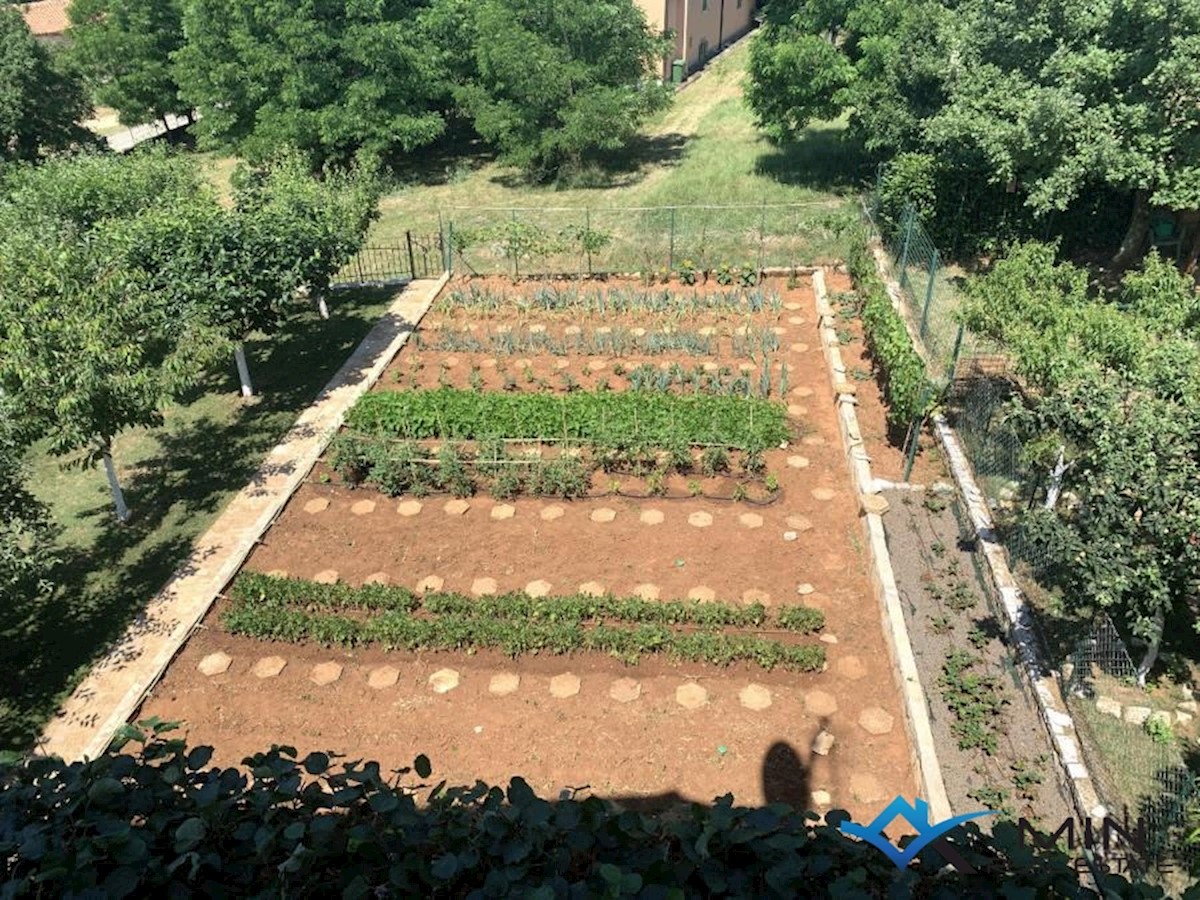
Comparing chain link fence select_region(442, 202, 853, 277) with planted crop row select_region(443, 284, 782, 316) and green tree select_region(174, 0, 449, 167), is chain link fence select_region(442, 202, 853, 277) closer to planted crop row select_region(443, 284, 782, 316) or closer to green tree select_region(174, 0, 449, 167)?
planted crop row select_region(443, 284, 782, 316)

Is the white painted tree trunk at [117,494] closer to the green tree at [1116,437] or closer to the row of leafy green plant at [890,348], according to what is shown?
the row of leafy green plant at [890,348]

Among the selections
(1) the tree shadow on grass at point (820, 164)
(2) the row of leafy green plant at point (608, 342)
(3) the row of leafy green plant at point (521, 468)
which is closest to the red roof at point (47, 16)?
(1) the tree shadow on grass at point (820, 164)

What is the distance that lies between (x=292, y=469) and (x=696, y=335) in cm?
742

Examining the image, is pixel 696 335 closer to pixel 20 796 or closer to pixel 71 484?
pixel 71 484

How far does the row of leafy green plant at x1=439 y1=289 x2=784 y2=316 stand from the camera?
16.4 meters

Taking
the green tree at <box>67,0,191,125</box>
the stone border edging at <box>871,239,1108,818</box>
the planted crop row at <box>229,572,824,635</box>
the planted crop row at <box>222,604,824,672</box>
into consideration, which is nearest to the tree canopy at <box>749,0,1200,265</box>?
the stone border edging at <box>871,239,1108,818</box>

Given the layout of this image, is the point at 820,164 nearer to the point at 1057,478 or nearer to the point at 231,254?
the point at 1057,478

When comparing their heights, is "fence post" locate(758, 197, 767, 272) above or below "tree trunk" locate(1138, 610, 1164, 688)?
above

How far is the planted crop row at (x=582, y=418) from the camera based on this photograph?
38.3 feet

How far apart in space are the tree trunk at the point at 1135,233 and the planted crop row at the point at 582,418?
9.21m

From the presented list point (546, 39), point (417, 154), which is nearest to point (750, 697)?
point (546, 39)

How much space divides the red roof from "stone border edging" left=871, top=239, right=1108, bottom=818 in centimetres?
5111

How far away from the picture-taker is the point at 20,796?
9.93 feet

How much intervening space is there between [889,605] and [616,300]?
30.8ft
